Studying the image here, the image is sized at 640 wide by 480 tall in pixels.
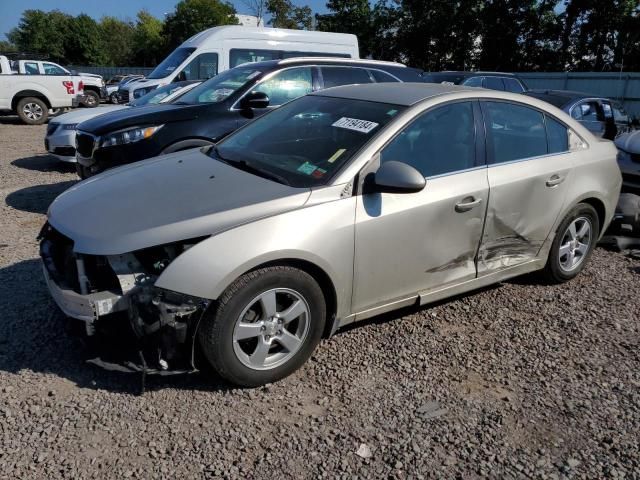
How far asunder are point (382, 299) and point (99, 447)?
1761mm

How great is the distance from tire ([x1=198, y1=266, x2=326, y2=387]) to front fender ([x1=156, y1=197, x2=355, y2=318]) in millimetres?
94

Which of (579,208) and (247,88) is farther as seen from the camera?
(247,88)

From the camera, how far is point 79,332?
3.16 meters

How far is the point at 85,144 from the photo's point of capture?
6.37 m

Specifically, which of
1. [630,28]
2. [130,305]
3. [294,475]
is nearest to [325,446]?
[294,475]

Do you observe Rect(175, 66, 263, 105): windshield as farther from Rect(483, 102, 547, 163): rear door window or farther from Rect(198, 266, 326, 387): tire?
Rect(198, 266, 326, 387): tire

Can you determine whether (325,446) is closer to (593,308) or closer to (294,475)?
(294,475)

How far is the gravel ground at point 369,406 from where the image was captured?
2543mm

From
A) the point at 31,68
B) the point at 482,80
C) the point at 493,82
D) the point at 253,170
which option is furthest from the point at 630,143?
the point at 31,68

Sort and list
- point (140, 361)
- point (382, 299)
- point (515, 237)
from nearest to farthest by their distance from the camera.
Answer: point (140, 361)
point (382, 299)
point (515, 237)

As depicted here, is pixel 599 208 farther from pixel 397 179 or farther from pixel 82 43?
pixel 82 43

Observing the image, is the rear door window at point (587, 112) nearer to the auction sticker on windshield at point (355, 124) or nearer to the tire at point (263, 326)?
the auction sticker on windshield at point (355, 124)

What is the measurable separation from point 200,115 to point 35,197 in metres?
2.58

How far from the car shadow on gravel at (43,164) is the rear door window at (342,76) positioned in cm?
457
